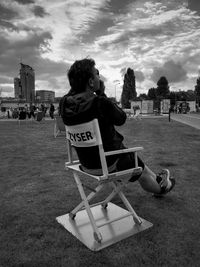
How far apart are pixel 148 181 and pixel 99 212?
78 centimetres

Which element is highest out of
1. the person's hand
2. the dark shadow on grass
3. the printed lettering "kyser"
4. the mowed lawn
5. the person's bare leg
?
the person's hand

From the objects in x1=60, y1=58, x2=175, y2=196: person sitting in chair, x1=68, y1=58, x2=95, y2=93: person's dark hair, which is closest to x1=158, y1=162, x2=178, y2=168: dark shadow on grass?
x1=60, y1=58, x2=175, y2=196: person sitting in chair

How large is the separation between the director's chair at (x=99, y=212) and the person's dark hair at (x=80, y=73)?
1.36ft

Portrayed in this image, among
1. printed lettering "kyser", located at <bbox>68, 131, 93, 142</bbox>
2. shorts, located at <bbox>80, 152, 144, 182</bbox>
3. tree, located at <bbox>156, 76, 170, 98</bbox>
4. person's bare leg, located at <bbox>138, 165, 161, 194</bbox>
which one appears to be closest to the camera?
printed lettering "kyser", located at <bbox>68, 131, 93, 142</bbox>

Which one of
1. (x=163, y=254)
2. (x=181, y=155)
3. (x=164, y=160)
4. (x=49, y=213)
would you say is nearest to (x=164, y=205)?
(x=163, y=254)

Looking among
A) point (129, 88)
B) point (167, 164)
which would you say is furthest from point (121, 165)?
point (129, 88)

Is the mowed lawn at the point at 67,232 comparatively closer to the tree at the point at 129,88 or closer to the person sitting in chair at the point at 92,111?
the person sitting in chair at the point at 92,111

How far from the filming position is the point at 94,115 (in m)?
2.50

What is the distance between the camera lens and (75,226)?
3055 millimetres

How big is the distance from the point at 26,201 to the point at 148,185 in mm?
1773

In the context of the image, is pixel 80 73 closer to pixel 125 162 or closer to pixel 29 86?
pixel 125 162

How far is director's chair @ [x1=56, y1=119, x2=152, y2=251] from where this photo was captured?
2.55 metres

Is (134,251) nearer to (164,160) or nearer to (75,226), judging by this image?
(75,226)

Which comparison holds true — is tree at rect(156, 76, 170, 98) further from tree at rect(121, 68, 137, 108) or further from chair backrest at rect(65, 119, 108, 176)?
chair backrest at rect(65, 119, 108, 176)
